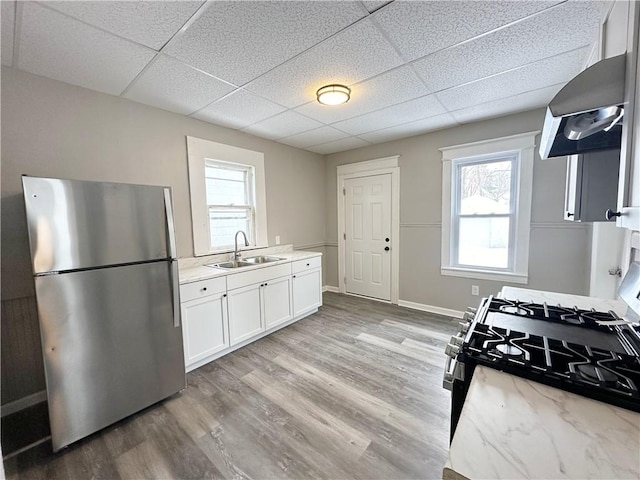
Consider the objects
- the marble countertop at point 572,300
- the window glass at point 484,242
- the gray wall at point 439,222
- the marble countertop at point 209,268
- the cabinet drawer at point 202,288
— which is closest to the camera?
the marble countertop at point 572,300

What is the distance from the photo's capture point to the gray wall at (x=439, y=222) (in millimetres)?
2777

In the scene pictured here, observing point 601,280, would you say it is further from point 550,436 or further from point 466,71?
point 550,436

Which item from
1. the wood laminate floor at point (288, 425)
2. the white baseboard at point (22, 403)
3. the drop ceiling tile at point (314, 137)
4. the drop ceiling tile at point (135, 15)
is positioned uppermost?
the drop ceiling tile at point (314, 137)

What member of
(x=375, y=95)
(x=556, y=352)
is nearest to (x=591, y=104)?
(x=556, y=352)

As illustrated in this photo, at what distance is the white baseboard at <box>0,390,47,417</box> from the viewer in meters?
1.86

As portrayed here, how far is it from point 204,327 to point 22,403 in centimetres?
129

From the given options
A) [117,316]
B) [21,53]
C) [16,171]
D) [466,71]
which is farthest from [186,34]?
[466,71]

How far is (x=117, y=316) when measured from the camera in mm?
1730

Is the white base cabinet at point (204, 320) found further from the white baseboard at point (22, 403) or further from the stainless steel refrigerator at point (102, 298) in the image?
the white baseboard at point (22, 403)

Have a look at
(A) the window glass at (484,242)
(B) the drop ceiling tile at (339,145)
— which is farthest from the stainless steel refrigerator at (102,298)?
(A) the window glass at (484,242)

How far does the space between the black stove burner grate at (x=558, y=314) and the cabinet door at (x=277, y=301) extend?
7.28ft

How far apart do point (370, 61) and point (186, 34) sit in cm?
122

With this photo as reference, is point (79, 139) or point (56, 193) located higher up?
point (79, 139)

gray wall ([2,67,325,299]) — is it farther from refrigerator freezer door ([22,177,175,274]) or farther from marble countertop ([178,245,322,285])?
refrigerator freezer door ([22,177,175,274])
